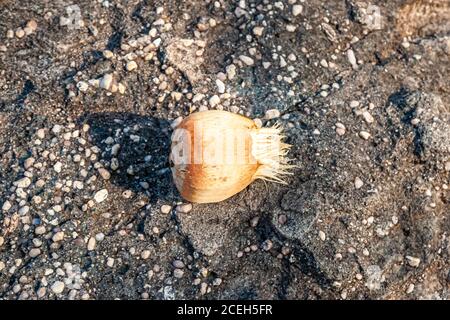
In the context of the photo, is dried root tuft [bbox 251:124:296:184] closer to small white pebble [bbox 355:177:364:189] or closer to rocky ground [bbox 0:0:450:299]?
rocky ground [bbox 0:0:450:299]

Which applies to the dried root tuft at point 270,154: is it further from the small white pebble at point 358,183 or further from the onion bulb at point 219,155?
the small white pebble at point 358,183

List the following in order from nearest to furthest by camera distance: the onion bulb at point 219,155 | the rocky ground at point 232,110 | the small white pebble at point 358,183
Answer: the onion bulb at point 219,155, the rocky ground at point 232,110, the small white pebble at point 358,183

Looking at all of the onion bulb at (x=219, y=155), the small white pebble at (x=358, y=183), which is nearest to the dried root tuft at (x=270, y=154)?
the onion bulb at (x=219, y=155)

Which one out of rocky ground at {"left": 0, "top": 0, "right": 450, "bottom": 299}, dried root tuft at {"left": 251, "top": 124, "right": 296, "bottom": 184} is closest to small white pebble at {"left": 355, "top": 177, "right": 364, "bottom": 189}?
rocky ground at {"left": 0, "top": 0, "right": 450, "bottom": 299}

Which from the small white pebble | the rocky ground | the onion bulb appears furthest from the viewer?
the small white pebble

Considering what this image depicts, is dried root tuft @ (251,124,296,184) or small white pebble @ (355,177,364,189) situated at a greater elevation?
dried root tuft @ (251,124,296,184)
